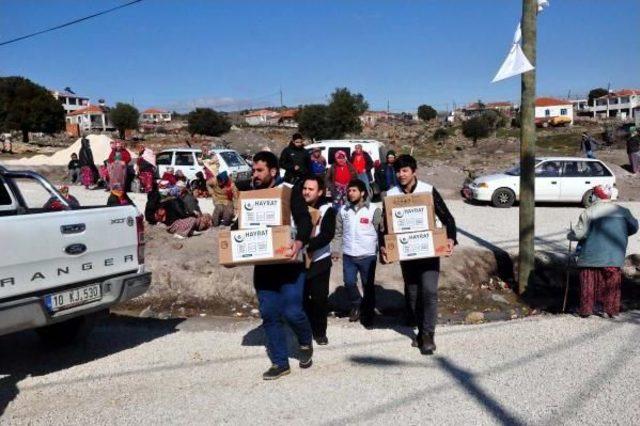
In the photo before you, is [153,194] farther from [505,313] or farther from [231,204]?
[505,313]

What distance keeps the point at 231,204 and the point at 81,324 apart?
21.0 feet

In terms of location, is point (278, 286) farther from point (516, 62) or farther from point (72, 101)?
point (72, 101)

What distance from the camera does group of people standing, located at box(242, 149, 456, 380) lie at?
5180 mm

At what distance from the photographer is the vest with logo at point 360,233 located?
673 centimetres

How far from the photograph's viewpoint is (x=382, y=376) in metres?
5.21

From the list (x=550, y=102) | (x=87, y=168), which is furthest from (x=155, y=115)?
(x=87, y=168)

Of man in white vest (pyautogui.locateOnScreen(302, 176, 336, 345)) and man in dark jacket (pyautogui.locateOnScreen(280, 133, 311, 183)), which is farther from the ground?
man in dark jacket (pyautogui.locateOnScreen(280, 133, 311, 183))

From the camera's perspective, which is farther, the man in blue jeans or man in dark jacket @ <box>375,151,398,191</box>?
man in dark jacket @ <box>375,151,398,191</box>

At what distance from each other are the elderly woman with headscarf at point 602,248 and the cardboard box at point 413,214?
2.37 metres

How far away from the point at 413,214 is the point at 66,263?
124 inches

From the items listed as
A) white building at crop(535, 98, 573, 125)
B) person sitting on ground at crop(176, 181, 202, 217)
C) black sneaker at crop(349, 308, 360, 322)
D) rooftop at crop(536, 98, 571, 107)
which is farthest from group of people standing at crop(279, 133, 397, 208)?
rooftop at crop(536, 98, 571, 107)

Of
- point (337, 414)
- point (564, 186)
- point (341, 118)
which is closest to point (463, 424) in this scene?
point (337, 414)

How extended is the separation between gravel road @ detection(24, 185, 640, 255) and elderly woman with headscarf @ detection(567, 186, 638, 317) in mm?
3567

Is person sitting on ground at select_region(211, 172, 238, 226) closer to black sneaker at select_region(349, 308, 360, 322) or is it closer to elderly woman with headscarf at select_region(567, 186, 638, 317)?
black sneaker at select_region(349, 308, 360, 322)
